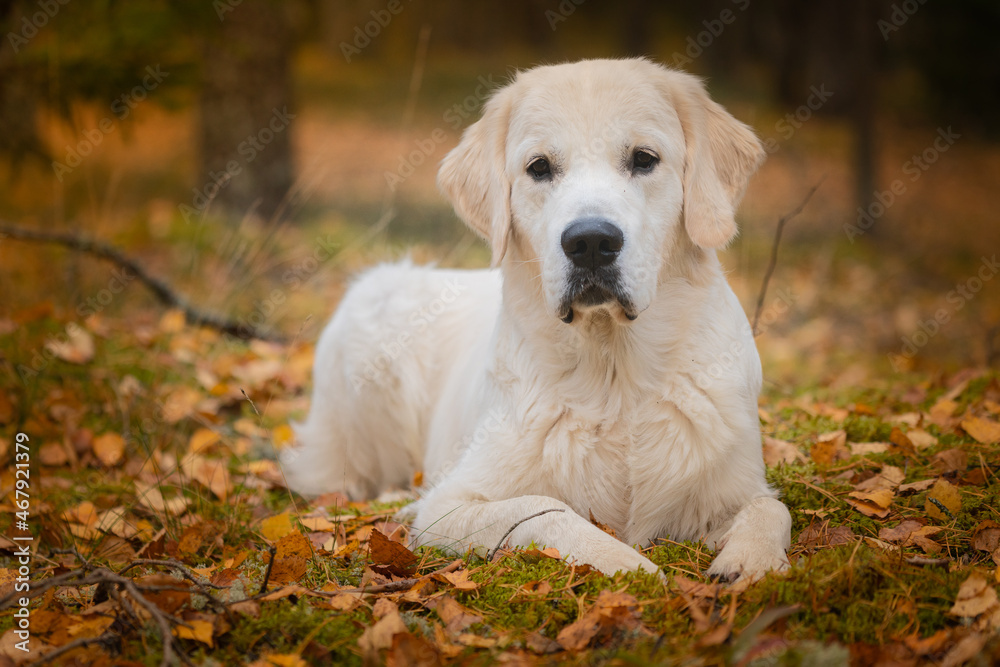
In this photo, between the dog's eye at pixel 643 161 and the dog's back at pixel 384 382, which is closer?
the dog's eye at pixel 643 161

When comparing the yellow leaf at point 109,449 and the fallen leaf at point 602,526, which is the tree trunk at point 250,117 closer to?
the yellow leaf at point 109,449

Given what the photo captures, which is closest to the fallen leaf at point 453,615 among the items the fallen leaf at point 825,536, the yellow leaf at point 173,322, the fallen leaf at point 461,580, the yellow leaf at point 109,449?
the fallen leaf at point 461,580

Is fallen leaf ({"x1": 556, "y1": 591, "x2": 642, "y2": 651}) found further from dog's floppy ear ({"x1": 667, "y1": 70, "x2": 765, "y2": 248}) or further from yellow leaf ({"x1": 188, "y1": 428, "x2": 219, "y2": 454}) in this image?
yellow leaf ({"x1": 188, "y1": 428, "x2": 219, "y2": 454})

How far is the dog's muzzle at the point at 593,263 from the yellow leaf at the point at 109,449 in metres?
2.56

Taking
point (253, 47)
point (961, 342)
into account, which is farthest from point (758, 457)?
point (253, 47)

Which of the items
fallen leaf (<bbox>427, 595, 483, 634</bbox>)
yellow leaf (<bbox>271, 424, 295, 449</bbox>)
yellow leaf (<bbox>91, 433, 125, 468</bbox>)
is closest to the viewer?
fallen leaf (<bbox>427, 595, 483, 634</bbox>)

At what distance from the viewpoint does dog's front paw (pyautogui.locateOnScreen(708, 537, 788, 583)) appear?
7.26ft

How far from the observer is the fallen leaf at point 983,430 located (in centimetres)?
306

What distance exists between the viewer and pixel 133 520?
317 cm

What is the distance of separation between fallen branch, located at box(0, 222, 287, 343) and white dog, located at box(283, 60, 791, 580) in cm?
312

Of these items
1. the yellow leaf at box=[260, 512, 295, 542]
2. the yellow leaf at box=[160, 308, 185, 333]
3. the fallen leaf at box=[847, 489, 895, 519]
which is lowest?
the yellow leaf at box=[260, 512, 295, 542]

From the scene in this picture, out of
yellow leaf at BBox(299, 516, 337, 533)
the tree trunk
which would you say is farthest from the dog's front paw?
the tree trunk

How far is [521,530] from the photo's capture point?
2.49m

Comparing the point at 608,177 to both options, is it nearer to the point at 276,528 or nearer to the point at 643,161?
the point at 643,161
